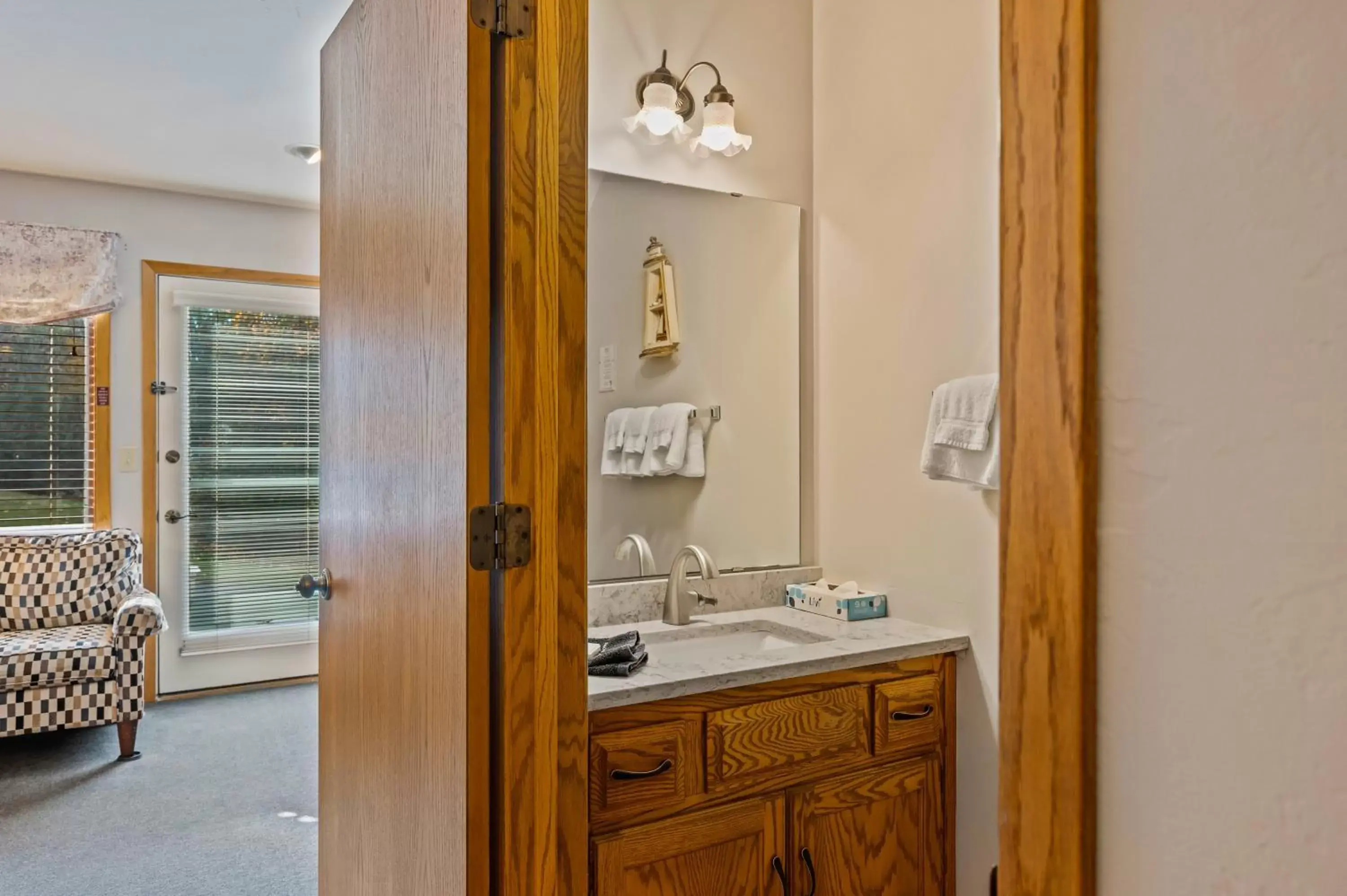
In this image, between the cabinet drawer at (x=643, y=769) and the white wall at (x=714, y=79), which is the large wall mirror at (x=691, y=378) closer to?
the white wall at (x=714, y=79)

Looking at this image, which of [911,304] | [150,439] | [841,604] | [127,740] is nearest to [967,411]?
[911,304]

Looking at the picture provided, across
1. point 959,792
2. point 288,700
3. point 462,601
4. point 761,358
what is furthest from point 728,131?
point 288,700

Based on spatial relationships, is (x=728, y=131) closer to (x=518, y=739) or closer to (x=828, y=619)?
(x=828, y=619)

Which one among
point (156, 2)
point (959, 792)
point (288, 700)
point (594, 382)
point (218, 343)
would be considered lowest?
point (288, 700)

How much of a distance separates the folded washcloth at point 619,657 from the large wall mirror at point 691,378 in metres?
0.36

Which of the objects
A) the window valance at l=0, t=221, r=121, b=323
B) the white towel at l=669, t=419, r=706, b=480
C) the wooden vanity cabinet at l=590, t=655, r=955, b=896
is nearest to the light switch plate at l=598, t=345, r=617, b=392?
the white towel at l=669, t=419, r=706, b=480

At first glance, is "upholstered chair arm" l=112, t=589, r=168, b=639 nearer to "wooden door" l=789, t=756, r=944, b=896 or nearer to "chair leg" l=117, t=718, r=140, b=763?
"chair leg" l=117, t=718, r=140, b=763

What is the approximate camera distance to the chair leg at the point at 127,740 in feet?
11.0

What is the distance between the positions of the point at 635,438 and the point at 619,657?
28.7 inches

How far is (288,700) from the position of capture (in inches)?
163

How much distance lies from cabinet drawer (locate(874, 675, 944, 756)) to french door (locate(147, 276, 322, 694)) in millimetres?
3092

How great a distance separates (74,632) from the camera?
3.56 meters

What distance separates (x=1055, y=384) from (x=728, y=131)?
2044 mm

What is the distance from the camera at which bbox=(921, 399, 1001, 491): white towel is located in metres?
1.86
